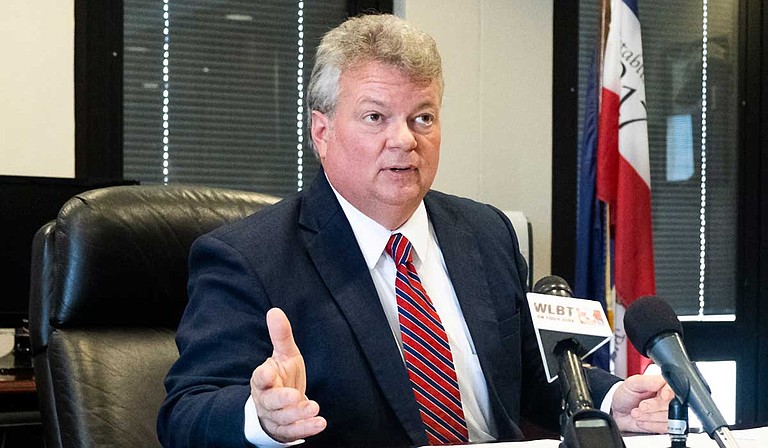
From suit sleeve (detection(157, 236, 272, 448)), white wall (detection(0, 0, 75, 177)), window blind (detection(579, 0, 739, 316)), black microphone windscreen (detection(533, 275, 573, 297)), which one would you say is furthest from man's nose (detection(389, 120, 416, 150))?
window blind (detection(579, 0, 739, 316))

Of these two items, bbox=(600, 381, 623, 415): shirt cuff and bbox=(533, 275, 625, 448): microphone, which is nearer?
bbox=(533, 275, 625, 448): microphone

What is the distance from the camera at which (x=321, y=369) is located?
1562 millimetres

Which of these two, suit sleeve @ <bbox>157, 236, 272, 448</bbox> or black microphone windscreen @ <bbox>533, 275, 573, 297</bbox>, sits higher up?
black microphone windscreen @ <bbox>533, 275, 573, 297</bbox>

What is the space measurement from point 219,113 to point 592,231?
1635 mm

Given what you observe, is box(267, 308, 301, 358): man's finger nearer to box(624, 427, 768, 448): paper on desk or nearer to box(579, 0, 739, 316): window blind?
box(624, 427, 768, 448): paper on desk

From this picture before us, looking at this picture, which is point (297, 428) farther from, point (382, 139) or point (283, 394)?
point (382, 139)

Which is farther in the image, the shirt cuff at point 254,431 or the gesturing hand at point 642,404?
the gesturing hand at point 642,404

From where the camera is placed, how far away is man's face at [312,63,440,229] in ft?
5.45

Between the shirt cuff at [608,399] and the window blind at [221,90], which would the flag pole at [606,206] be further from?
the shirt cuff at [608,399]

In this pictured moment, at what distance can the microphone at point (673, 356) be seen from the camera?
1.01m

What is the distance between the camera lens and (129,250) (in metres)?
1.81

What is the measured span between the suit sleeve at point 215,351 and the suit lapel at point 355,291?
14 centimetres

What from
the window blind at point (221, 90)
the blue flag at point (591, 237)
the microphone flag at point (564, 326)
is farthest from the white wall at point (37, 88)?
the microphone flag at point (564, 326)

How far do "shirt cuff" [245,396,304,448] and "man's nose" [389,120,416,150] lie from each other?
557 millimetres
